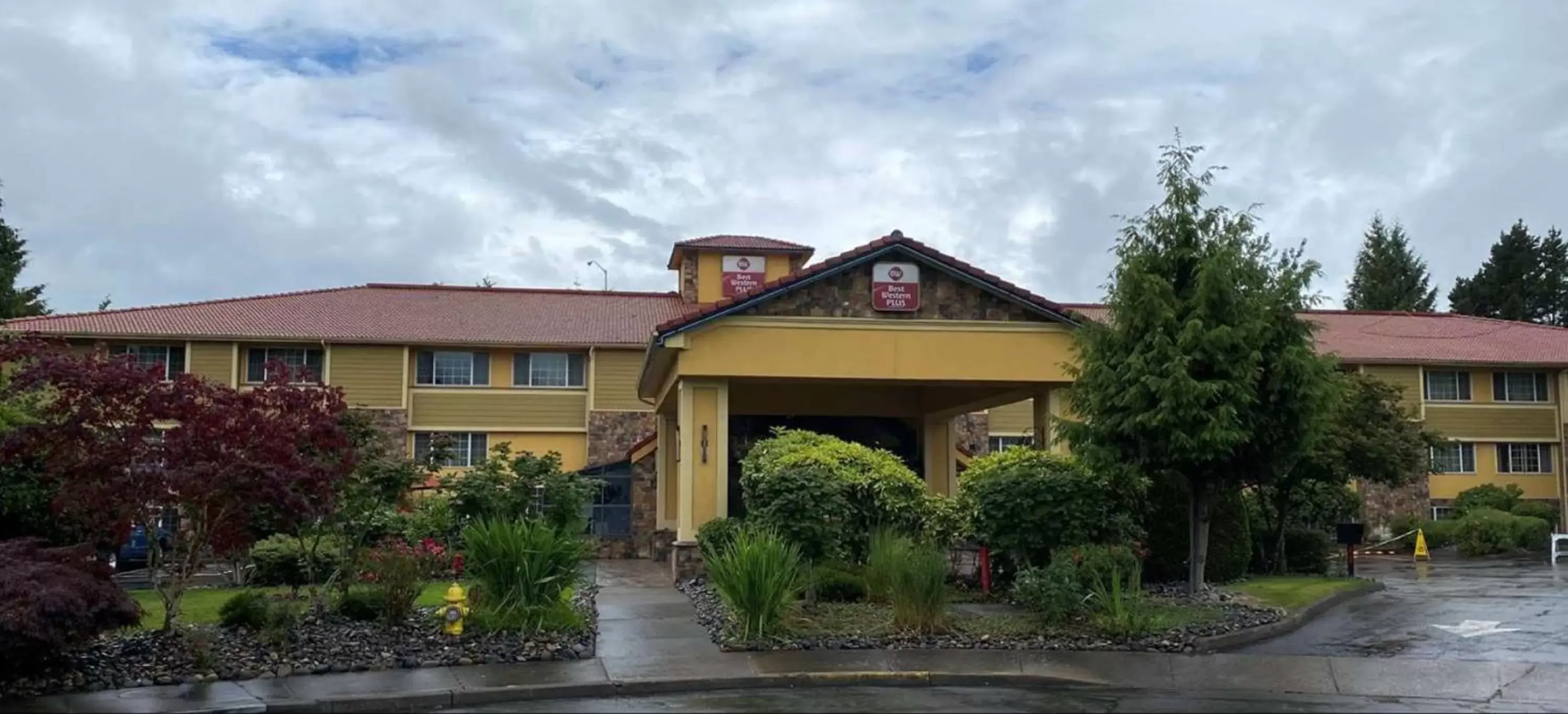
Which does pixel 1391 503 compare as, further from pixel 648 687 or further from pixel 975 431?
pixel 648 687

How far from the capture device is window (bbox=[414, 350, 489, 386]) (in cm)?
3772

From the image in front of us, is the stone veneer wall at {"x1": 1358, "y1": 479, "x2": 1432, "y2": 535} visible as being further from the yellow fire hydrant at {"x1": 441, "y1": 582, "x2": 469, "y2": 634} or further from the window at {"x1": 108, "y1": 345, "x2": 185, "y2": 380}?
the window at {"x1": 108, "y1": 345, "x2": 185, "y2": 380}

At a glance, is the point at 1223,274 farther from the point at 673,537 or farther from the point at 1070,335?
the point at 673,537

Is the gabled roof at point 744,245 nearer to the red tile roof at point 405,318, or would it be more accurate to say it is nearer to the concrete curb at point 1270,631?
the red tile roof at point 405,318

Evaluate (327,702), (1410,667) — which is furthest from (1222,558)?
(327,702)

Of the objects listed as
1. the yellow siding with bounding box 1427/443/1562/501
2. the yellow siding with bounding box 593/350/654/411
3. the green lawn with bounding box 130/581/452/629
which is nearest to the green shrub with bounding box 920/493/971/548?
the green lawn with bounding box 130/581/452/629

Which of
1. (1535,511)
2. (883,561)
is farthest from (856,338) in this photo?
(1535,511)

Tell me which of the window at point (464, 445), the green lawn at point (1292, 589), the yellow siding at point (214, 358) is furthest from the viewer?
the window at point (464, 445)

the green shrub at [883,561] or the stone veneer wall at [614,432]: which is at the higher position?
the stone veneer wall at [614,432]

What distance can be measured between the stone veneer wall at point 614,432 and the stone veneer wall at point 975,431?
9.46m

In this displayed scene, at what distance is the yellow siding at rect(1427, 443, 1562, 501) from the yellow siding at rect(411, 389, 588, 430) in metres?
27.4

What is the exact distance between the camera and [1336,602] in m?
16.9

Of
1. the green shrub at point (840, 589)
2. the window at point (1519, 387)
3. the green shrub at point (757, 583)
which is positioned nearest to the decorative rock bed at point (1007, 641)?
the green shrub at point (757, 583)

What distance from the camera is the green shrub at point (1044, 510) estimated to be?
16469mm
